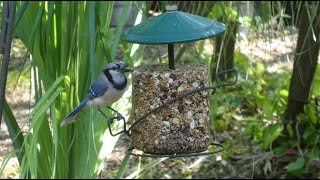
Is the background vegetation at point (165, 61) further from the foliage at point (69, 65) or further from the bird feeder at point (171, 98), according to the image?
the bird feeder at point (171, 98)

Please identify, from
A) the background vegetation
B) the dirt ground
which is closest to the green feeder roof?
the background vegetation

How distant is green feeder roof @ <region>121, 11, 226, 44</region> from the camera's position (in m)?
2.36

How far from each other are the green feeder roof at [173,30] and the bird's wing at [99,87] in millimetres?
186

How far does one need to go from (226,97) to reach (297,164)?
1.01 metres

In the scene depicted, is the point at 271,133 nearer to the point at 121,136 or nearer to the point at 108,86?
the point at 121,136

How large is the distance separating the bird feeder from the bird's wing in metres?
0.12

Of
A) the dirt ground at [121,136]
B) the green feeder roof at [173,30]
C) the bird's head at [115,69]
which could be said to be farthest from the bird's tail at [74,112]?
the dirt ground at [121,136]

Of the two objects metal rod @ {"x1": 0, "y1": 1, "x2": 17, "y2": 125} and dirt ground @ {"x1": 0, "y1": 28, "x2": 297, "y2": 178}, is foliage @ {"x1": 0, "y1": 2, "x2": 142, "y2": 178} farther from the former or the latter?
metal rod @ {"x1": 0, "y1": 1, "x2": 17, "y2": 125}

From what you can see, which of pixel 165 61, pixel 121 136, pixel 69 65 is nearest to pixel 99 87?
pixel 69 65

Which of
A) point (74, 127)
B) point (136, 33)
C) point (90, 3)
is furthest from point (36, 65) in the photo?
point (136, 33)

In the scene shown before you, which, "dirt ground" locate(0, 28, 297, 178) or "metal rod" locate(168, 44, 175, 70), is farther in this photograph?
"dirt ground" locate(0, 28, 297, 178)

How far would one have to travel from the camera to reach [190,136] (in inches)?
101

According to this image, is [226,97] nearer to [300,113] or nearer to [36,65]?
[300,113]

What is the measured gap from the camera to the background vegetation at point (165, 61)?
3148 millimetres
